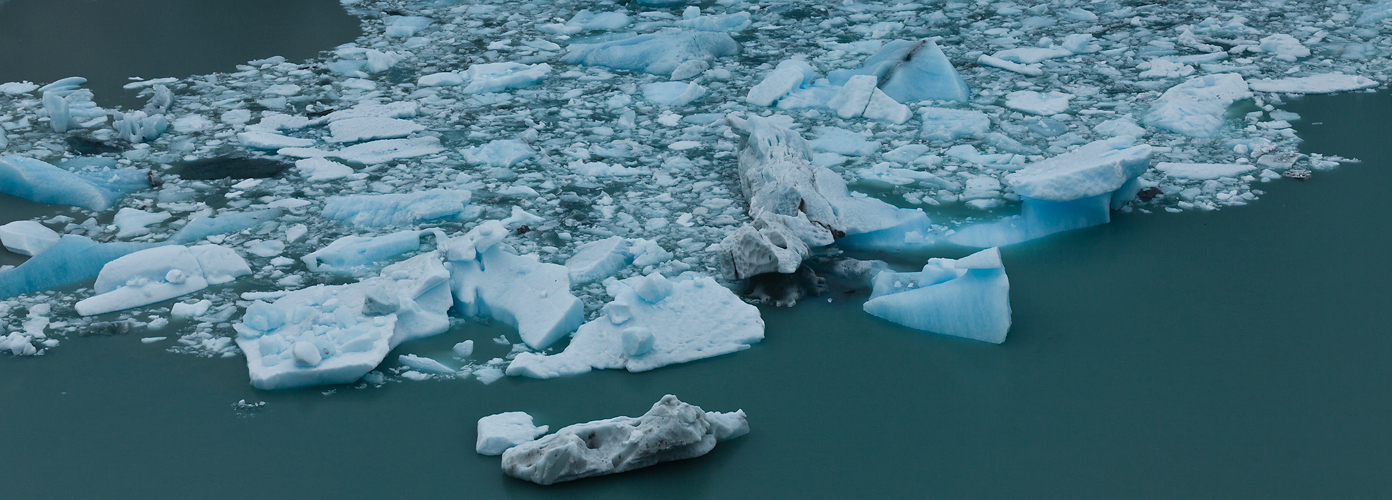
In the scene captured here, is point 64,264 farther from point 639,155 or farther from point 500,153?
point 639,155

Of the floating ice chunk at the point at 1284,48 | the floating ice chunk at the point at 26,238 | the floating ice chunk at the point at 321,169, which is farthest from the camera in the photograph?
the floating ice chunk at the point at 1284,48

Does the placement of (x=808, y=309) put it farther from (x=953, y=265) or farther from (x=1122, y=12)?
(x=1122, y=12)

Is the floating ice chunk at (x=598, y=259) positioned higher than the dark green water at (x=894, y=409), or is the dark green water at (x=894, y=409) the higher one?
the floating ice chunk at (x=598, y=259)

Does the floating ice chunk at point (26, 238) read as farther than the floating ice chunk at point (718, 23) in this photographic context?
No

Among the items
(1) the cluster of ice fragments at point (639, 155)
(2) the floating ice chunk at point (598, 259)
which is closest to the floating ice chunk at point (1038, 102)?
(1) the cluster of ice fragments at point (639, 155)

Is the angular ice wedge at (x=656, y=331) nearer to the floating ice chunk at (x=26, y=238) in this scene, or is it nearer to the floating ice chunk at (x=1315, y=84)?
the floating ice chunk at (x=26, y=238)

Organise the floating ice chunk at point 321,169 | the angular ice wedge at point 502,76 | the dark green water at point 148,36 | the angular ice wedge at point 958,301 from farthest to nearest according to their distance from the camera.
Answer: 1. the dark green water at point 148,36
2. the angular ice wedge at point 502,76
3. the floating ice chunk at point 321,169
4. the angular ice wedge at point 958,301

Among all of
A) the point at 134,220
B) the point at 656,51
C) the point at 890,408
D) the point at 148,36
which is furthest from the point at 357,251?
the point at 148,36
